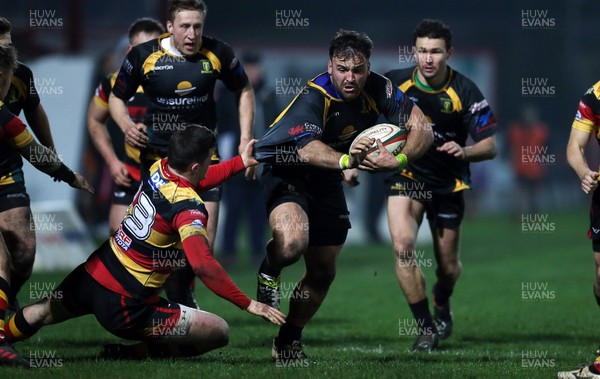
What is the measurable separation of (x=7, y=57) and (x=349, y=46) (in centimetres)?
262

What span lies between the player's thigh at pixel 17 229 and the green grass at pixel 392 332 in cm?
87

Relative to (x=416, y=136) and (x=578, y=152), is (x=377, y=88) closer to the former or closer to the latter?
(x=416, y=136)

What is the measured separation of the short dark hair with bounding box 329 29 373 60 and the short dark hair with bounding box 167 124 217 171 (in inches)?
51.6

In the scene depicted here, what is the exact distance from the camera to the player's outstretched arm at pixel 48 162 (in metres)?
8.38

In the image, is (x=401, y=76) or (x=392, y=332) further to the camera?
(x=392, y=332)

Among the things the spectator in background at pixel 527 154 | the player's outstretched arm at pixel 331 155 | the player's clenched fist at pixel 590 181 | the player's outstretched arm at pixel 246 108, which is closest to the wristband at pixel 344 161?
the player's outstretched arm at pixel 331 155

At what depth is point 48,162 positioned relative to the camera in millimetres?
8531

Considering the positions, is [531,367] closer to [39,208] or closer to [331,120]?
[331,120]

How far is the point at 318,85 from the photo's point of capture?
859cm

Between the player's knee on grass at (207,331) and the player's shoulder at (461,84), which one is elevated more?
the player's shoulder at (461,84)

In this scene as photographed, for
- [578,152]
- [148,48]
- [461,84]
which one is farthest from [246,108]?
[578,152]

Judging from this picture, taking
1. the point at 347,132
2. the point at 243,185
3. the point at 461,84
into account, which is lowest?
the point at 243,185

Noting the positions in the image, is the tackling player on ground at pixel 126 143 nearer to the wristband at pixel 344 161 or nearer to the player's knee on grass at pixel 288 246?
the player's knee on grass at pixel 288 246

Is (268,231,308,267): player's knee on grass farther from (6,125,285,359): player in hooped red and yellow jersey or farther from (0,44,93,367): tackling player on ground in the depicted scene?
(0,44,93,367): tackling player on ground
